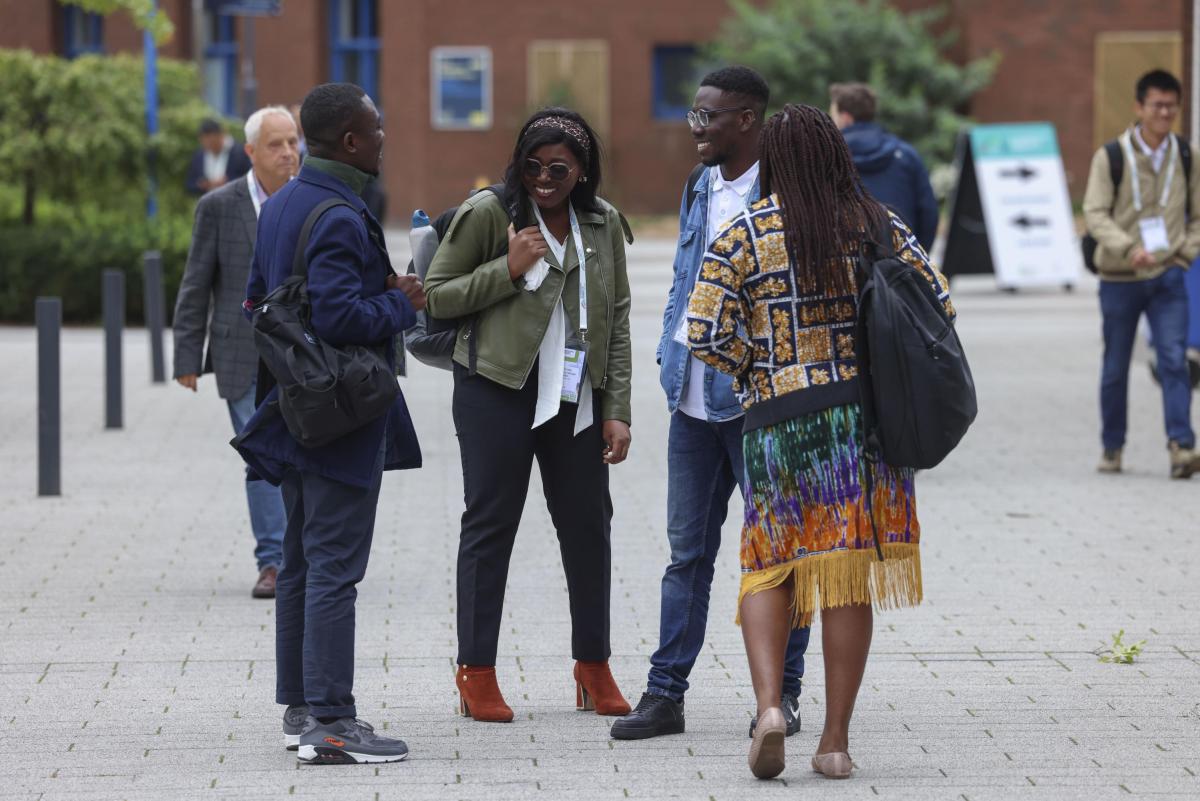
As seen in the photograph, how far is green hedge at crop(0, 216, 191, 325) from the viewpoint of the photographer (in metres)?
18.7

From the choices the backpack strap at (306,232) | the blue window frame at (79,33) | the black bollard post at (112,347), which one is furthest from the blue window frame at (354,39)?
the backpack strap at (306,232)

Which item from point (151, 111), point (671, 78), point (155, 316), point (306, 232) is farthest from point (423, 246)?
point (671, 78)

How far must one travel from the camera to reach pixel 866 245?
4629 millimetres

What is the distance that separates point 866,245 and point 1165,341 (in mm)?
5555

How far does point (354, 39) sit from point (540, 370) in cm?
3833

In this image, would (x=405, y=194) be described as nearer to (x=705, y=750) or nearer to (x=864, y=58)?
(x=864, y=58)

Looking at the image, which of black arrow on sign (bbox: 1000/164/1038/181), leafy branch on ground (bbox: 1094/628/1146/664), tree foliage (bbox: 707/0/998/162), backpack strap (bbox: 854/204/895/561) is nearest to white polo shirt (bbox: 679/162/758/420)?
backpack strap (bbox: 854/204/895/561)

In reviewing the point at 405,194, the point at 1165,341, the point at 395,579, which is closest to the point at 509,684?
the point at 395,579

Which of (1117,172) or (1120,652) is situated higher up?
(1117,172)

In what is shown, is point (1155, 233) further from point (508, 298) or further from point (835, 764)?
point (835, 764)

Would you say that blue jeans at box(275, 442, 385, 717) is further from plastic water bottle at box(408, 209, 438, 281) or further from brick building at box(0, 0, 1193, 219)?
brick building at box(0, 0, 1193, 219)

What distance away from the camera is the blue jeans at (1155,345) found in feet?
31.8

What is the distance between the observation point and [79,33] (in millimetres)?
44312

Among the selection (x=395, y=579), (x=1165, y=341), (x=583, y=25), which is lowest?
(x=395, y=579)
